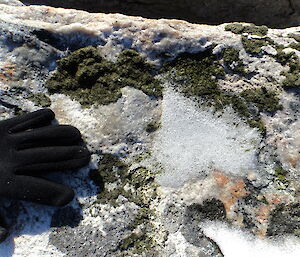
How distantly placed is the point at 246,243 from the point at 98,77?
4.63 ft

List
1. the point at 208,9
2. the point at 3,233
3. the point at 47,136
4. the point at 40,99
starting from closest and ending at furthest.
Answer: the point at 3,233 < the point at 47,136 < the point at 40,99 < the point at 208,9

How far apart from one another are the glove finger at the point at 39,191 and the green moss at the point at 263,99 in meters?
1.31

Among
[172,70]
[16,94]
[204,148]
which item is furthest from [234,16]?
[16,94]

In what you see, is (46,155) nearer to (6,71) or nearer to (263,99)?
(6,71)

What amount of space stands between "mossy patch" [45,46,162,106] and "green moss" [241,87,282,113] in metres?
0.58

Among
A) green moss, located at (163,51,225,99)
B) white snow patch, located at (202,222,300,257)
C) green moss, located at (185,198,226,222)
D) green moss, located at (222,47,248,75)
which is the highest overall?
green moss, located at (222,47,248,75)

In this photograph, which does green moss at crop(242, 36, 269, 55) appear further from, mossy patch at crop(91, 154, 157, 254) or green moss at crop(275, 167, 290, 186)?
mossy patch at crop(91, 154, 157, 254)

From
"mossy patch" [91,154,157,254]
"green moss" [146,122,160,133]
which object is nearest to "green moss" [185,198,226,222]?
"mossy patch" [91,154,157,254]

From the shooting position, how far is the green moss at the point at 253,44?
119 inches

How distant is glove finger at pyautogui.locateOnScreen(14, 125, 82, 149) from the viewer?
275 centimetres

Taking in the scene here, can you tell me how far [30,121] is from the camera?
280cm

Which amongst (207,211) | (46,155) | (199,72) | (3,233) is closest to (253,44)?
(199,72)

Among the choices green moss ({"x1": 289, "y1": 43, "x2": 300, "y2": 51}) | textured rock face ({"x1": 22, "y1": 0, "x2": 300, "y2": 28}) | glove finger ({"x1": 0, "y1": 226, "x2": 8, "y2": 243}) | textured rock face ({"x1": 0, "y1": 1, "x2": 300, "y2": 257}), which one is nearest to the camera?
glove finger ({"x1": 0, "y1": 226, "x2": 8, "y2": 243})

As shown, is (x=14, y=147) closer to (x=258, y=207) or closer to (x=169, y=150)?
(x=169, y=150)
